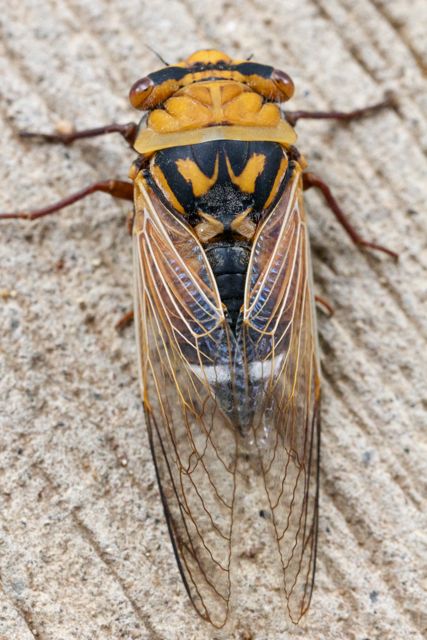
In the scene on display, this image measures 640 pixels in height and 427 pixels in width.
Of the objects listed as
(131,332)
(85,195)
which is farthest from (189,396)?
(85,195)

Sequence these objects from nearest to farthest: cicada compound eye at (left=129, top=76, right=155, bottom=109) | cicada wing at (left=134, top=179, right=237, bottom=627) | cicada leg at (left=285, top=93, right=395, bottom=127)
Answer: cicada wing at (left=134, top=179, right=237, bottom=627) < cicada compound eye at (left=129, top=76, right=155, bottom=109) < cicada leg at (left=285, top=93, right=395, bottom=127)

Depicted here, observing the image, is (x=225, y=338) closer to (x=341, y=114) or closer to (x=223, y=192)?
(x=223, y=192)

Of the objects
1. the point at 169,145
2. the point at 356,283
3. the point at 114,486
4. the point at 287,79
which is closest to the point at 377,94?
the point at 287,79

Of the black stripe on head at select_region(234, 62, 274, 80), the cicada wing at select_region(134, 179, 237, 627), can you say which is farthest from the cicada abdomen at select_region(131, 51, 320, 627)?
the black stripe on head at select_region(234, 62, 274, 80)

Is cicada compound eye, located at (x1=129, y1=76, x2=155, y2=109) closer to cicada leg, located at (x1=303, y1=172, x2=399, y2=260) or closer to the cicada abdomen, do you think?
the cicada abdomen

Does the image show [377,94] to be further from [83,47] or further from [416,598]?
[416,598]

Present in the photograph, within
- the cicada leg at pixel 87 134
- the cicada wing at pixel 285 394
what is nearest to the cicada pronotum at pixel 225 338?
the cicada wing at pixel 285 394
